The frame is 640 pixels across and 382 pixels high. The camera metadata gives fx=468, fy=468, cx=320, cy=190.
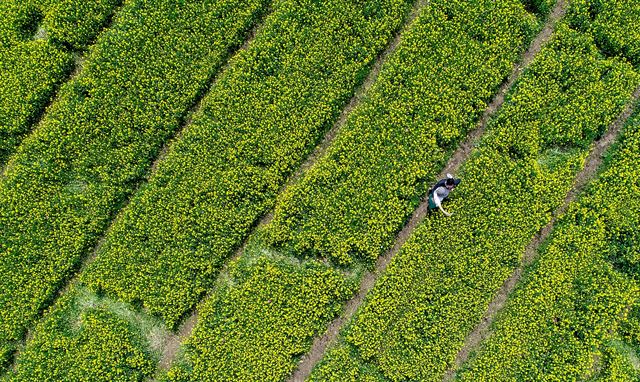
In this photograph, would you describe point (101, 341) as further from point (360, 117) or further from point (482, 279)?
point (482, 279)

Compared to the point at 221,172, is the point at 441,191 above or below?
above

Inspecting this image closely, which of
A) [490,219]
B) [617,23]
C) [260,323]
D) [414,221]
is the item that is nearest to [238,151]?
[260,323]

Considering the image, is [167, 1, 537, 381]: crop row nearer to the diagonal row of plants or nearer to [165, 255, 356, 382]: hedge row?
[165, 255, 356, 382]: hedge row

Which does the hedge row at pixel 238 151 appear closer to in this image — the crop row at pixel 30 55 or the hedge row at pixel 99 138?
the hedge row at pixel 99 138

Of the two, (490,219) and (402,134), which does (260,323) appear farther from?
(490,219)

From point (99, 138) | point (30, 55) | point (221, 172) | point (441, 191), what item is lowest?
point (99, 138)

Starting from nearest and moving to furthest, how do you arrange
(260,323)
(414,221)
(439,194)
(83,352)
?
(439,194), (83,352), (260,323), (414,221)
